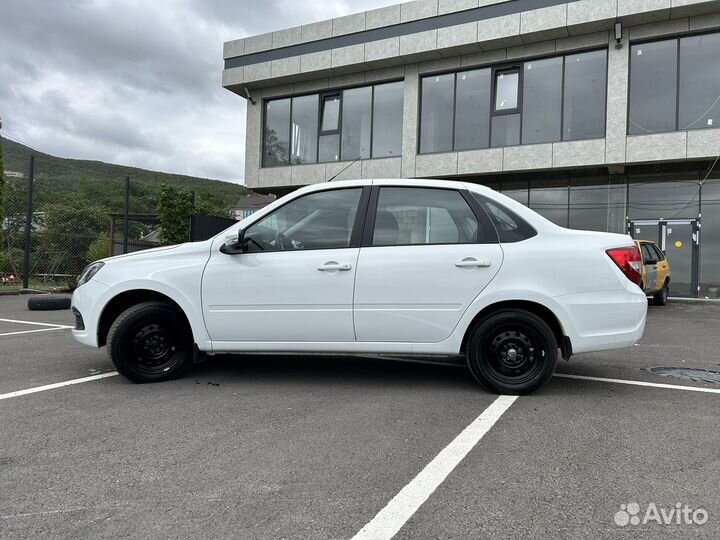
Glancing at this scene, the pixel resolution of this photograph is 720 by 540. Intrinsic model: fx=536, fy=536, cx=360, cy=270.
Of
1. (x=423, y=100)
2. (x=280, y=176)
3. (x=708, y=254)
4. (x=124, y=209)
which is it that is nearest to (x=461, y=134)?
(x=423, y=100)

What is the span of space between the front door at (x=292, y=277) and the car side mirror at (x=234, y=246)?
45 millimetres

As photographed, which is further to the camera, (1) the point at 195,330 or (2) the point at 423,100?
(2) the point at 423,100

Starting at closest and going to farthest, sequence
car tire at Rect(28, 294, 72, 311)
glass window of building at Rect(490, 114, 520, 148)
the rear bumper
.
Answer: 1. the rear bumper
2. car tire at Rect(28, 294, 72, 311)
3. glass window of building at Rect(490, 114, 520, 148)

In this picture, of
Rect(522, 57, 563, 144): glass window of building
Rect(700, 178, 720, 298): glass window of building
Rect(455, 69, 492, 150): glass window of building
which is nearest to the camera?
Rect(700, 178, 720, 298): glass window of building

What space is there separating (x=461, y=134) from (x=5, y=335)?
547 inches

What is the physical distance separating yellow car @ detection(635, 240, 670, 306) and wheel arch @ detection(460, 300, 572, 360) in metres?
Result: 9.44

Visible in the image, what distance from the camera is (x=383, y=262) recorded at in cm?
438

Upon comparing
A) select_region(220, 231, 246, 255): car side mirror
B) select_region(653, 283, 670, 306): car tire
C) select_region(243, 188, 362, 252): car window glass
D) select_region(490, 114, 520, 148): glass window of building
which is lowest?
select_region(653, 283, 670, 306): car tire

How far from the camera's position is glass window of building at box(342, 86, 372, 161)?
1886 centimetres

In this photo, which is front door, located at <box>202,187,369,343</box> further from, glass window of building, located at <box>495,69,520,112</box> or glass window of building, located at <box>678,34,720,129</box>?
glass window of building, located at <box>678,34,720,129</box>

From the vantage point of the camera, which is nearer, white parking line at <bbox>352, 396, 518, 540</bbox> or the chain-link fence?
white parking line at <bbox>352, 396, 518, 540</bbox>

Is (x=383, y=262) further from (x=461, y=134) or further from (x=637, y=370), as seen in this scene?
(x=461, y=134)

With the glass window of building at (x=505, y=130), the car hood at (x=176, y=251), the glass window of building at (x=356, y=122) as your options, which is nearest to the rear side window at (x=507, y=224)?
the car hood at (x=176, y=251)

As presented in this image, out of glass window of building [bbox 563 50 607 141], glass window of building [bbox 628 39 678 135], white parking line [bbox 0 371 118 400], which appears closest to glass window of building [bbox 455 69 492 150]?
glass window of building [bbox 563 50 607 141]
